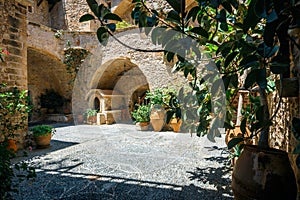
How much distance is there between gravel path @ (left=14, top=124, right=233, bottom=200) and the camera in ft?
6.97

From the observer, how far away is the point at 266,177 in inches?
42.0

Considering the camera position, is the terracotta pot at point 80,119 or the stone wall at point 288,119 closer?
the stone wall at point 288,119

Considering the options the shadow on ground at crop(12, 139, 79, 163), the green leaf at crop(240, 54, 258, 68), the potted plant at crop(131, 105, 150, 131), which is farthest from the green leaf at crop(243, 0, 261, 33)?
the potted plant at crop(131, 105, 150, 131)

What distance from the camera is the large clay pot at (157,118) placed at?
6161 millimetres

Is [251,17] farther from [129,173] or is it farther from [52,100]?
[52,100]

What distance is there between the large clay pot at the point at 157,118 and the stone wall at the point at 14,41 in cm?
340

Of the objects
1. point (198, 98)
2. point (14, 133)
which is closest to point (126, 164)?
point (198, 98)

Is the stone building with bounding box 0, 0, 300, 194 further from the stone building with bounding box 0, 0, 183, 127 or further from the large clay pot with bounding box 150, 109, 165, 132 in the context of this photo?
the large clay pot with bounding box 150, 109, 165, 132

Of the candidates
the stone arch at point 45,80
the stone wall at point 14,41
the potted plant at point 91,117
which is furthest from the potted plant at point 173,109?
the stone arch at point 45,80

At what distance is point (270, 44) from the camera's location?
0.76 meters

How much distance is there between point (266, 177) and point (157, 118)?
5.15 metres

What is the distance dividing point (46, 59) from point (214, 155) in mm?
7881

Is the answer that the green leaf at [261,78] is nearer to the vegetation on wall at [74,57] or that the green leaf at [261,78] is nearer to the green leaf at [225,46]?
the green leaf at [225,46]

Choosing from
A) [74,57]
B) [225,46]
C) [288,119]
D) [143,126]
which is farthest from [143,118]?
[225,46]
